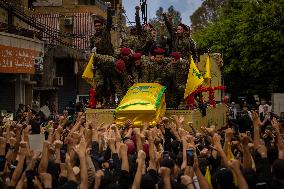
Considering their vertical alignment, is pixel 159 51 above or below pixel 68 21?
below

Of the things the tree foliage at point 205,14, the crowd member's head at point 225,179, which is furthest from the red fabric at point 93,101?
the tree foliage at point 205,14

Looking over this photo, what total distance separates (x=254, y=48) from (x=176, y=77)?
758 inches

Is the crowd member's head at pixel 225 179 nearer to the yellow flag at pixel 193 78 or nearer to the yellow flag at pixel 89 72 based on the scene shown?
the yellow flag at pixel 193 78

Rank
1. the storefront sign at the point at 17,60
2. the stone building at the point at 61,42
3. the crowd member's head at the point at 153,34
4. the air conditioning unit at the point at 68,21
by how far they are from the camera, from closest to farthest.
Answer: the crowd member's head at the point at 153,34 < the storefront sign at the point at 17,60 < the stone building at the point at 61,42 < the air conditioning unit at the point at 68,21

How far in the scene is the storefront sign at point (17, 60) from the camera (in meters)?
21.3

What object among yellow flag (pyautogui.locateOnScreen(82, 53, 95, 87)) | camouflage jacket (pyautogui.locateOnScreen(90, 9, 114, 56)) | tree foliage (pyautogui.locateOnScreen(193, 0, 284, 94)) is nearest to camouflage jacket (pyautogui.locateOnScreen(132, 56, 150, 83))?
yellow flag (pyautogui.locateOnScreen(82, 53, 95, 87))

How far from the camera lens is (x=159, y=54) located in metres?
15.7

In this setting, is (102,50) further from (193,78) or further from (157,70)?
(193,78)

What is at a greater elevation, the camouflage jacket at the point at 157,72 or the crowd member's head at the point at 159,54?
the crowd member's head at the point at 159,54

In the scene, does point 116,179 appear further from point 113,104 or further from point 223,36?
point 223,36

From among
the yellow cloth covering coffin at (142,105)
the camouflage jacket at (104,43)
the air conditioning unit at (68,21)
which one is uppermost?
the air conditioning unit at (68,21)

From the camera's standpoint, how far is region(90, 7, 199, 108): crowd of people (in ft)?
49.8

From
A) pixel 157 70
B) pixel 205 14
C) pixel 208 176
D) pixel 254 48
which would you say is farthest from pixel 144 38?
pixel 205 14

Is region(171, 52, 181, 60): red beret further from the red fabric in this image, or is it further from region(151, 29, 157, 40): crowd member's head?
the red fabric
